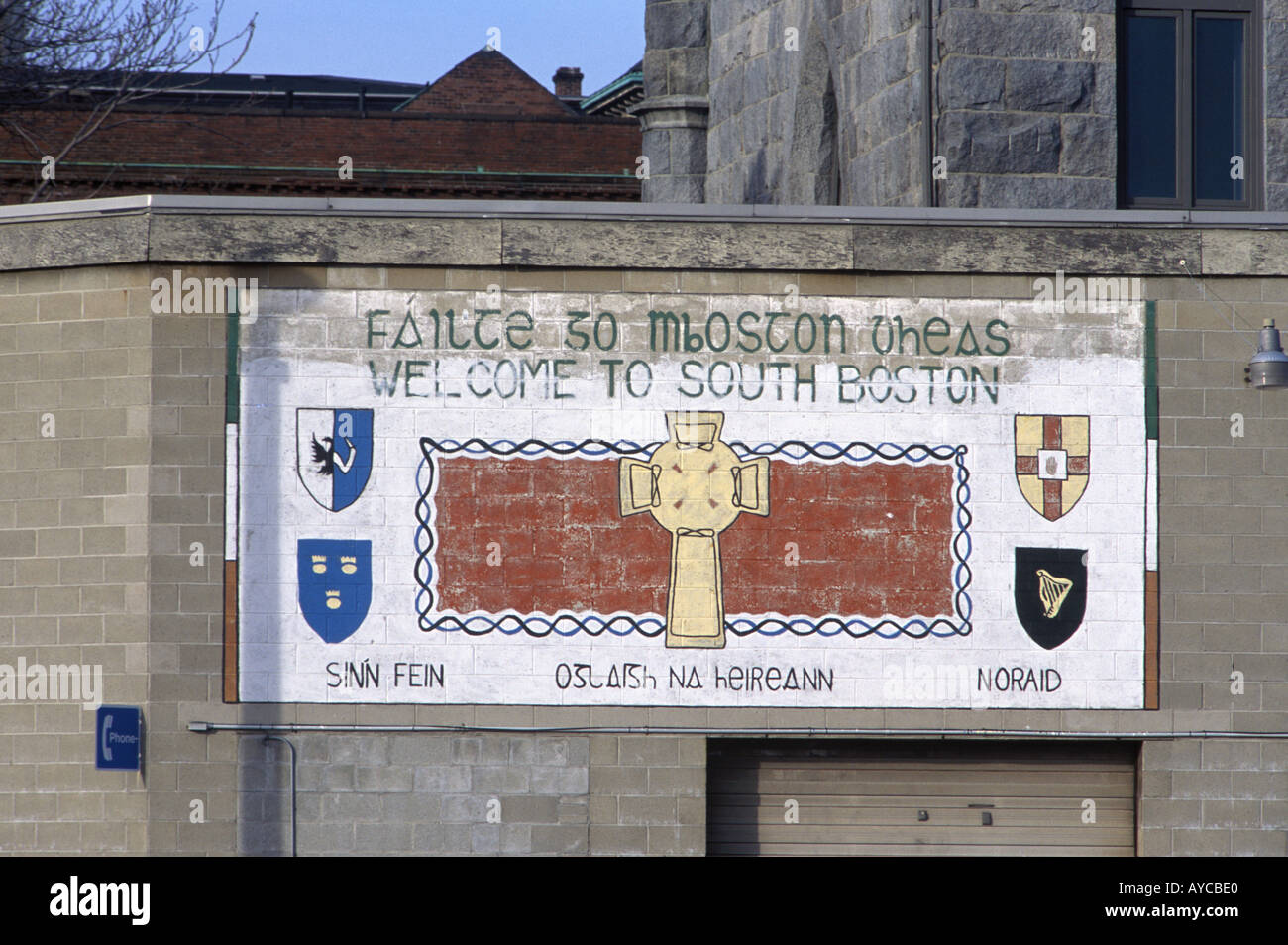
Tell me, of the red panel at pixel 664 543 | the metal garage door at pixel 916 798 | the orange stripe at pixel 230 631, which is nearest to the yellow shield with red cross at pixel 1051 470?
the red panel at pixel 664 543

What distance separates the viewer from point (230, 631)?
9.48 meters

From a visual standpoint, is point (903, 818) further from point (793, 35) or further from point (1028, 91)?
point (793, 35)

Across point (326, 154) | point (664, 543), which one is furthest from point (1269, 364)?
point (326, 154)

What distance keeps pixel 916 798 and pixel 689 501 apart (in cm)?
234

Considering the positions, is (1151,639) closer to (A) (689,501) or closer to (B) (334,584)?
(A) (689,501)

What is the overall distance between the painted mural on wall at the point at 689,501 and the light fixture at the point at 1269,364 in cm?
64

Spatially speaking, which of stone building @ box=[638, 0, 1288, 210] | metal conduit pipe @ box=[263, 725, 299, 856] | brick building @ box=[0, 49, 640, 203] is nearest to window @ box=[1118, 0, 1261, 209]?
stone building @ box=[638, 0, 1288, 210]

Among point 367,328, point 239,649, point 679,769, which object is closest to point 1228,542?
point 679,769

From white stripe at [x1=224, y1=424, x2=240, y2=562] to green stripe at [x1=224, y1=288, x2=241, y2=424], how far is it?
0.26ft

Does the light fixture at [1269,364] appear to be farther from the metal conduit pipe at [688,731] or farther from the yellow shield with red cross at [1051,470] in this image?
the metal conduit pipe at [688,731]

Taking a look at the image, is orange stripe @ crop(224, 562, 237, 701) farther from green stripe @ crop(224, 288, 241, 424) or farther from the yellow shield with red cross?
the yellow shield with red cross

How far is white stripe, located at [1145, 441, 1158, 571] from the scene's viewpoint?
381 inches

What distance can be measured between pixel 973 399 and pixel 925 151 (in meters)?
2.92

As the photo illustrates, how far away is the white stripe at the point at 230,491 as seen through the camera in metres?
9.51
